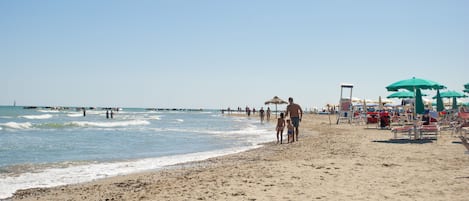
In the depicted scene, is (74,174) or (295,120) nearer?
(74,174)

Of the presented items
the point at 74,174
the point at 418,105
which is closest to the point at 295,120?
the point at 418,105

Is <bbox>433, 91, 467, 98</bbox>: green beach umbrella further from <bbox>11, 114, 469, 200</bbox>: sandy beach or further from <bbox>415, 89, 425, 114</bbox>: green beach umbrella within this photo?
<bbox>11, 114, 469, 200</bbox>: sandy beach

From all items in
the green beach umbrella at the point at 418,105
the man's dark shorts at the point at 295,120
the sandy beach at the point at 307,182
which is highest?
the green beach umbrella at the point at 418,105

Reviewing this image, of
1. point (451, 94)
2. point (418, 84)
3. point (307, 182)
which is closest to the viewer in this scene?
point (307, 182)

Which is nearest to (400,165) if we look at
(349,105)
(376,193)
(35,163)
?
(376,193)

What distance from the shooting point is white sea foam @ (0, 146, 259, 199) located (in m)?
7.46

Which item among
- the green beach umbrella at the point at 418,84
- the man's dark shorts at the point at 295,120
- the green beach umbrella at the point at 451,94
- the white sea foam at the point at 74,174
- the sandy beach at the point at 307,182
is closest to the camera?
the sandy beach at the point at 307,182

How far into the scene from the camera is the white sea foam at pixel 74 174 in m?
7.46

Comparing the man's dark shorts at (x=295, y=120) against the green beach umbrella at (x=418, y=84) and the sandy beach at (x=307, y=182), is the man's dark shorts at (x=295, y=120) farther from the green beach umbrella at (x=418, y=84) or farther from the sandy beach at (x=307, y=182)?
the sandy beach at (x=307, y=182)

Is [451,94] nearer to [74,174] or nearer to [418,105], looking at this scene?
[418,105]

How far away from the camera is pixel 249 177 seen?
6.76 m

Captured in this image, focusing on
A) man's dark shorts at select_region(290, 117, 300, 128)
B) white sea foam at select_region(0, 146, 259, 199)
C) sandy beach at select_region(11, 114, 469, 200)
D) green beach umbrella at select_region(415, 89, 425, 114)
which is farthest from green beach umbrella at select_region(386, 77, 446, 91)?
white sea foam at select_region(0, 146, 259, 199)

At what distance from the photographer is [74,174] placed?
8664 mm

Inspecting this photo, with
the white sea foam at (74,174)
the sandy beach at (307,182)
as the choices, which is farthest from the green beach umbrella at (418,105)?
the white sea foam at (74,174)
